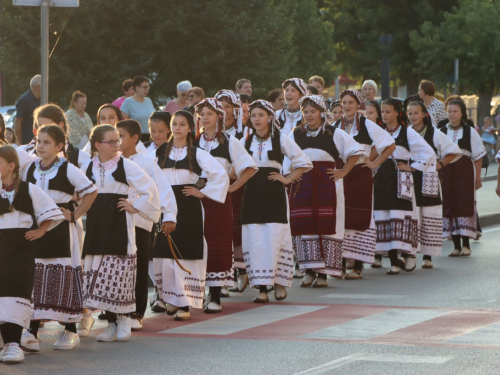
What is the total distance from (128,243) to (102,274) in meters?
0.30

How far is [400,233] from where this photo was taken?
42.6ft

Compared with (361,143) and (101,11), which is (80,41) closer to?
(101,11)

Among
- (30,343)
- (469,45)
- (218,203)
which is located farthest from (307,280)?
(469,45)

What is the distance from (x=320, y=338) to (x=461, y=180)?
21.7 feet

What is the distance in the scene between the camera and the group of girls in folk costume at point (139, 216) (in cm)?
895

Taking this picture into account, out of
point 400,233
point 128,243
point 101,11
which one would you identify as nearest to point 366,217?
point 400,233

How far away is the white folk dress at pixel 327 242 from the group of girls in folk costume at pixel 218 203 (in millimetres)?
1368

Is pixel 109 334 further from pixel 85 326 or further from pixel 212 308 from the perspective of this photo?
pixel 212 308

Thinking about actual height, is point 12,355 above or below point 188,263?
below

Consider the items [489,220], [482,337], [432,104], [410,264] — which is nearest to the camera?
[482,337]

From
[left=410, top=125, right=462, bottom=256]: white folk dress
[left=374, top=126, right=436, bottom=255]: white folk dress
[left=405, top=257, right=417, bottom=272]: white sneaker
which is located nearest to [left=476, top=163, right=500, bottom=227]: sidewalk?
[left=410, top=125, right=462, bottom=256]: white folk dress

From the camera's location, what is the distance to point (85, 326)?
8898mm

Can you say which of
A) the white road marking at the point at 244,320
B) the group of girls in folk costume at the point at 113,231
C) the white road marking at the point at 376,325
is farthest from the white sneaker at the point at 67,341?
the white road marking at the point at 376,325

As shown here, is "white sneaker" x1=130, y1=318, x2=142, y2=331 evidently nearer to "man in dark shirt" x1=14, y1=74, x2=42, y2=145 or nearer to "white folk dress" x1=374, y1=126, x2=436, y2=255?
"white folk dress" x1=374, y1=126, x2=436, y2=255
